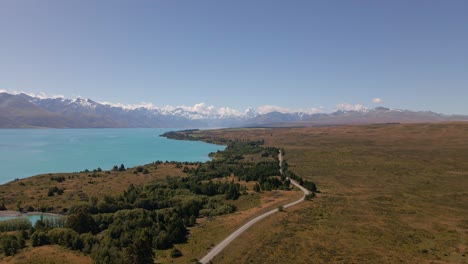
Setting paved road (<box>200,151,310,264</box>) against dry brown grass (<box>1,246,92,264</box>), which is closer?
paved road (<box>200,151,310,264</box>)

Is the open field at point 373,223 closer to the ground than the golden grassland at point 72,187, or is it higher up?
higher up

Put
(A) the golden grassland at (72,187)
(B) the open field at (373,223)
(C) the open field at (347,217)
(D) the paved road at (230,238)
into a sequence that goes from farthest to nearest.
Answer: (A) the golden grassland at (72,187)
(C) the open field at (347,217)
(B) the open field at (373,223)
(D) the paved road at (230,238)

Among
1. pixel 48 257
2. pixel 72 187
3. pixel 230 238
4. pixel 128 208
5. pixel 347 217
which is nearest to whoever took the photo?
pixel 48 257

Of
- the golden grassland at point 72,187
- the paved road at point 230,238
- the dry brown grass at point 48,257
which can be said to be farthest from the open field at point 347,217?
the paved road at point 230,238

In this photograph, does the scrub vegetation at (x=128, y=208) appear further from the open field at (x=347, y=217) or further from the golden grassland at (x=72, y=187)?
the open field at (x=347, y=217)

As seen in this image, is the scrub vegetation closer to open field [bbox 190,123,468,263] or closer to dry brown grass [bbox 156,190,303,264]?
dry brown grass [bbox 156,190,303,264]

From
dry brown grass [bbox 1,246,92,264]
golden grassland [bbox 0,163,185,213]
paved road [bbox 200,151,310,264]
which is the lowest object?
golden grassland [bbox 0,163,185,213]

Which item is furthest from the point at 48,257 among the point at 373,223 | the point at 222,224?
the point at 373,223

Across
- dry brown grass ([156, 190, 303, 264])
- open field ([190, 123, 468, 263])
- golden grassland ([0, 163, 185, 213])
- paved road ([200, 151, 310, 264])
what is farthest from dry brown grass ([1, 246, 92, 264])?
golden grassland ([0, 163, 185, 213])

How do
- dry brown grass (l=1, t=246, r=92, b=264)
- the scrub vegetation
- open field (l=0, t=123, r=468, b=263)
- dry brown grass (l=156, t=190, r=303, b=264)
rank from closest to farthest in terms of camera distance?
1. open field (l=0, t=123, r=468, b=263)
2. dry brown grass (l=1, t=246, r=92, b=264)
3. dry brown grass (l=156, t=190, r=303, b=264)
4. the scrub vegetation

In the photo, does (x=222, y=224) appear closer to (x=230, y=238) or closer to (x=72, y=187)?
(x=230, y=238)

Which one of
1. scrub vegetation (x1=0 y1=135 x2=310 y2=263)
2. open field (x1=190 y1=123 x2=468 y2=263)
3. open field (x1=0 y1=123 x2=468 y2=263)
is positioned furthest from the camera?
scrub vegetation (x1=0 y1=135 x2=310 y2=263)

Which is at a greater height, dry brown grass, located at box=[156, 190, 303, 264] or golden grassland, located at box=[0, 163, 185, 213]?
dry brown grass, located at box=[156, 190, 303, 264]
